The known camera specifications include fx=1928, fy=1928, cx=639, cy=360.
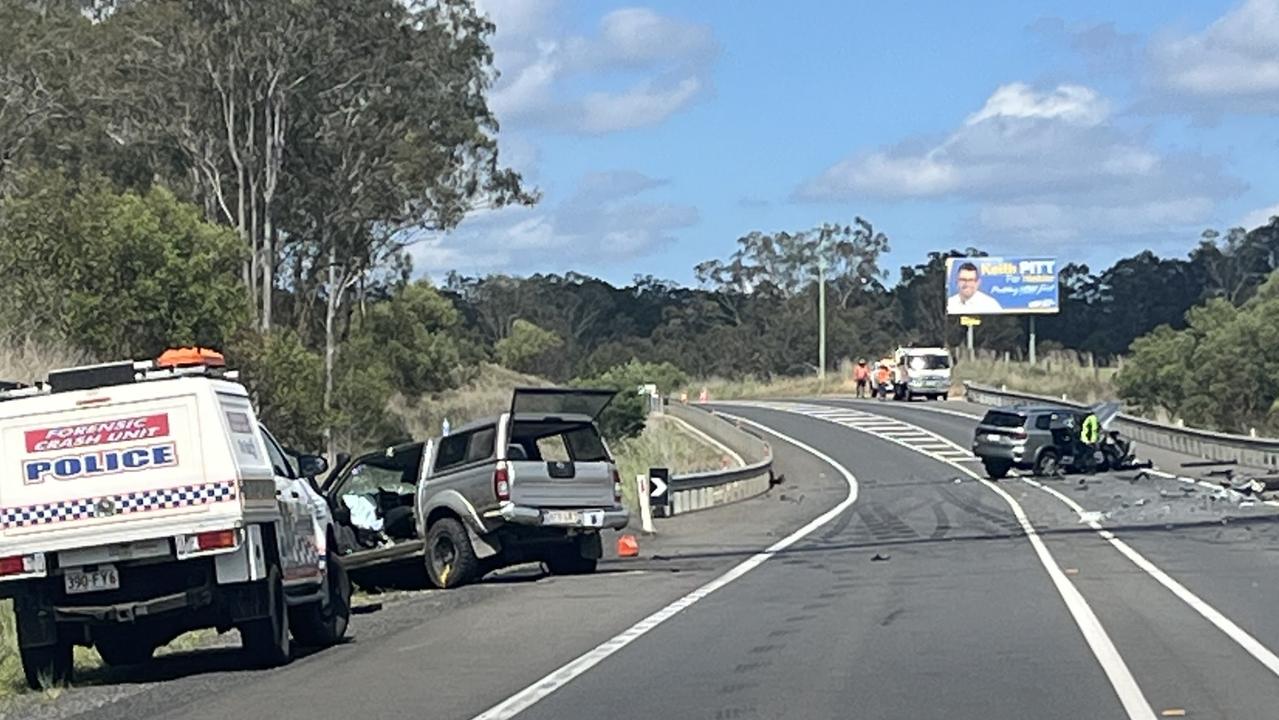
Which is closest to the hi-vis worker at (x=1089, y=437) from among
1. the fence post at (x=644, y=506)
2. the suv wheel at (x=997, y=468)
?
the suv wheel at (x=997, y=468)

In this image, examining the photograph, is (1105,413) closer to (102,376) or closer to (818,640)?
(818,640)

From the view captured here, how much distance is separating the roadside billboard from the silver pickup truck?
7996cm

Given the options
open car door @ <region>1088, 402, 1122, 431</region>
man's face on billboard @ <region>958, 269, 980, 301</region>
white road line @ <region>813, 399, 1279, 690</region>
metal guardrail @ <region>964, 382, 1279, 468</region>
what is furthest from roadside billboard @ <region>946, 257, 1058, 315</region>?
white road line @ <region>813, 399, 1279, 690</region>

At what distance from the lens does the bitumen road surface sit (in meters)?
11.3

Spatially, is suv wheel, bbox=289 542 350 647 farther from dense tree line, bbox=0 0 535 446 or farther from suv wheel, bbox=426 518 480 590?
dense tree line, bbox=0 0 535 446

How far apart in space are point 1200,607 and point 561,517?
7435 mm

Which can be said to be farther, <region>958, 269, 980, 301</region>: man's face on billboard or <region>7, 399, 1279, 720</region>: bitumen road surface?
<region>958, 269, 980, 301</region>: man's face on billboard

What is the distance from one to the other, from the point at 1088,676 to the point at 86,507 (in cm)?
657

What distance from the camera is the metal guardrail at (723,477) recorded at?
35.6 meters

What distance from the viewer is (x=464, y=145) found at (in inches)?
2354

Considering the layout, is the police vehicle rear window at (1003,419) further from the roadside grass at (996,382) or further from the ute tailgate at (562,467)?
the roadside grass at (996,382)

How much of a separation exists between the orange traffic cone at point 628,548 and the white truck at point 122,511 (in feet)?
40.3

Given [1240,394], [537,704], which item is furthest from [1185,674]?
[1240,394]

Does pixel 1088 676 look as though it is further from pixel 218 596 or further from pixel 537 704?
pixel 218 596
